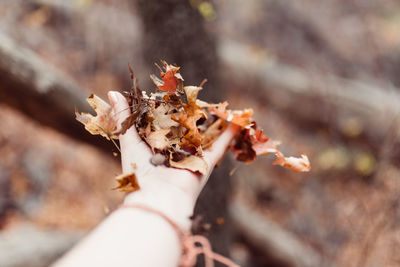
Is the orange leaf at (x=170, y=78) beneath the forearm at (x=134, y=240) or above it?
above

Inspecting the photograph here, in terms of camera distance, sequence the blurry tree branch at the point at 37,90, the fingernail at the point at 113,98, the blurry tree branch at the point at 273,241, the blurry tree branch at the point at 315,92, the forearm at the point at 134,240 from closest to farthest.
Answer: the forearm at the point at 134,240 → the fingernail at the point at 113,98 → the blurry tree branch at the point at 37,90 → the blurry tree branch at the point at 273,241 → the blurry tree branch at the point at 315,92

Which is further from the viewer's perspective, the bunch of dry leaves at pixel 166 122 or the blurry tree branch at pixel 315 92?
the blurry tree branch at pixel 315 92

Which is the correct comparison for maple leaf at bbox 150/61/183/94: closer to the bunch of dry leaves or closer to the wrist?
the bunch of dry leaves

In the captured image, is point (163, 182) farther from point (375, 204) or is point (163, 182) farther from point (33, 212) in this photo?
point (375, 204)

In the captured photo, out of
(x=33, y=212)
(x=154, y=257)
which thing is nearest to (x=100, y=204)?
(x=33, y=212)

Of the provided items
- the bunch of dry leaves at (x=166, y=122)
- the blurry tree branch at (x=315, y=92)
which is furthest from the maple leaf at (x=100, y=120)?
the blurry tree branch at (x=315, y=92)

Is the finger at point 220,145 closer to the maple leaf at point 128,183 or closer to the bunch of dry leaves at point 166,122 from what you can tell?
the bunch of dry leaves at point 166,122

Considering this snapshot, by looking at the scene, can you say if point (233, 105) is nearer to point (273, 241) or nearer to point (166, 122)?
point (273, 241)

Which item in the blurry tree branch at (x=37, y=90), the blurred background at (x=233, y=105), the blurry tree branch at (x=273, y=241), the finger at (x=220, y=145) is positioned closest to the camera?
the finger at (x=220, y=145)
